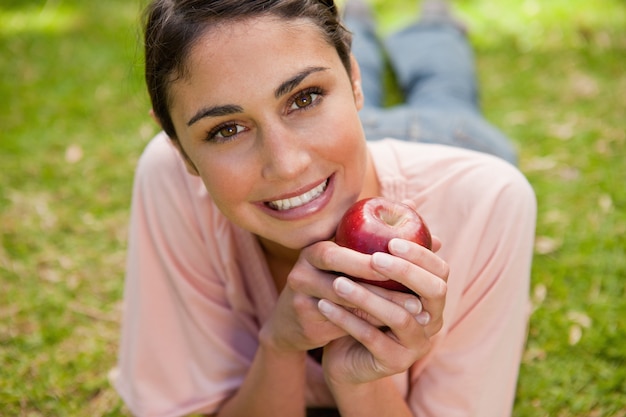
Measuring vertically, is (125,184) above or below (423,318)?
below

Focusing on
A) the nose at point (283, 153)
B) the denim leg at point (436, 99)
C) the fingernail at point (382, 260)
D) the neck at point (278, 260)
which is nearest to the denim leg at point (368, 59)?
the denim leg at point (436, 99)

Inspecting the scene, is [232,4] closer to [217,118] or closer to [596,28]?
[217,118]

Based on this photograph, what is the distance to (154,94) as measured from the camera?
188 centimetres

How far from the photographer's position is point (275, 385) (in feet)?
6.80

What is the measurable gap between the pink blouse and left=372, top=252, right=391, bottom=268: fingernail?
0.53 m

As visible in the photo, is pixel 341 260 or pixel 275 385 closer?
pixel 341 260

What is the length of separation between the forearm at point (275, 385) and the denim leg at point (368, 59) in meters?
1.94

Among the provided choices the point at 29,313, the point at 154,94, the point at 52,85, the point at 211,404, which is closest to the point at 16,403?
the point at 29,313

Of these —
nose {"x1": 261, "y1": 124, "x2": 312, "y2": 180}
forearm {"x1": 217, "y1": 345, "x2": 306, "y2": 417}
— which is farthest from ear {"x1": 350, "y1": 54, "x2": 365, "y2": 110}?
forearm {"x1": 217, "y1": 345, "x2": 306, "y2": 417}

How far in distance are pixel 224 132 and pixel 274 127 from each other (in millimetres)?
163

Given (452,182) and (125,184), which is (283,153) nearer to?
(452,182)

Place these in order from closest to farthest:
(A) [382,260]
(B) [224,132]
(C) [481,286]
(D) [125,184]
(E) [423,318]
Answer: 1. (A) [382,260]
2. (E) [423,318]
3. (B) [224,132]
4. (C) [481,286]
5. (D) [125,184]


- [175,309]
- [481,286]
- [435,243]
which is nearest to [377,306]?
[435,243]

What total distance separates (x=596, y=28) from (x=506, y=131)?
157cm
